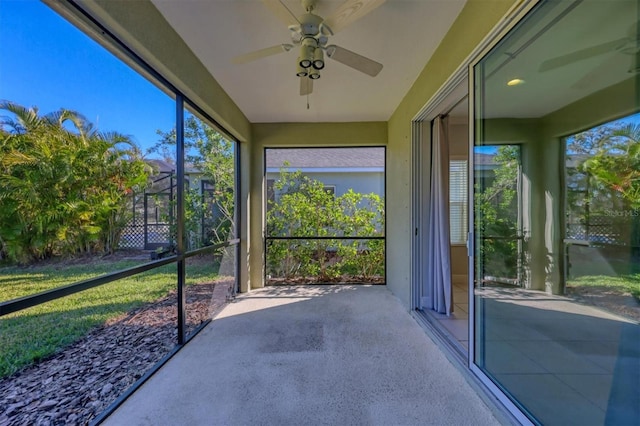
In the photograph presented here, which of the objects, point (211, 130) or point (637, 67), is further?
point (211, 130)

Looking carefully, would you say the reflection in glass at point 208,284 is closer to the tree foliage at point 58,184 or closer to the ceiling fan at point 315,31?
the tree foliage at point 58,184

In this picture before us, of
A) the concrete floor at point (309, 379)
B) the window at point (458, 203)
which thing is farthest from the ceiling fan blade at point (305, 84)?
the window at point (458, 203)

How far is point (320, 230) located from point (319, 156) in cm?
124

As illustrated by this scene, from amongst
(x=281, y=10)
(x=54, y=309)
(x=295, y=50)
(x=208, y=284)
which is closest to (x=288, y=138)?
(x=295, y=50)

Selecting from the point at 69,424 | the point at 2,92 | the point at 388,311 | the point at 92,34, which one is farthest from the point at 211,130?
the point at 388,311

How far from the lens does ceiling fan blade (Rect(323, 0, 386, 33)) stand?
57.7 inches

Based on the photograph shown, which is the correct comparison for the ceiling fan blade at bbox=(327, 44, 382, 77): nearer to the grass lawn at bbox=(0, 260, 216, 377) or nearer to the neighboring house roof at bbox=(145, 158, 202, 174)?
the neighboring house roof at bbox=(145, 158, 202, 174)

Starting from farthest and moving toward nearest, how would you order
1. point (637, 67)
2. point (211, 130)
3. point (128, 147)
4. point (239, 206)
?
point (239, 206), point (211, 130), point (128, 147), point (637, 67)

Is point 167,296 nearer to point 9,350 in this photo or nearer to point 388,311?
point 9,350

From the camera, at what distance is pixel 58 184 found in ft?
4.52

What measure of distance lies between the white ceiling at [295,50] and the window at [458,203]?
1.80 meters

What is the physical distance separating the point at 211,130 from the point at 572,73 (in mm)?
3160

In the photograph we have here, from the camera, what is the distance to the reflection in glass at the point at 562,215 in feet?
3.52

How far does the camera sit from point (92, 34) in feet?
5.24
